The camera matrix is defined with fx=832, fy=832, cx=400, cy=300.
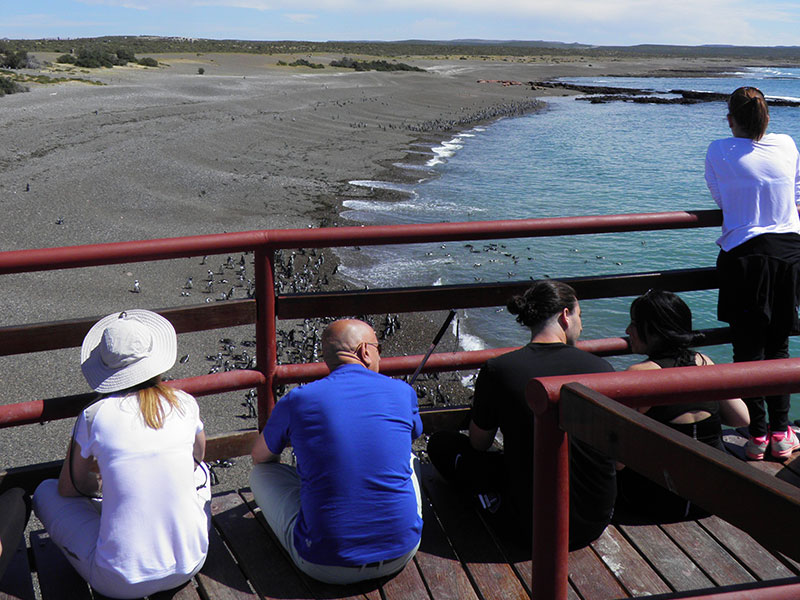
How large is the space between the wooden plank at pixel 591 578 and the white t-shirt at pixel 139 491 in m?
1.36

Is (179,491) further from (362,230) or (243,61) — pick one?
(243,61)

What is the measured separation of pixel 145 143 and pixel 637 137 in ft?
80.4

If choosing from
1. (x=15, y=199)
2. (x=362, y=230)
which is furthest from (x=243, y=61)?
(x=362, y=230)

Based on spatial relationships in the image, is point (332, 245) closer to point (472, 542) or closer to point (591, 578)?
point (472, 542)

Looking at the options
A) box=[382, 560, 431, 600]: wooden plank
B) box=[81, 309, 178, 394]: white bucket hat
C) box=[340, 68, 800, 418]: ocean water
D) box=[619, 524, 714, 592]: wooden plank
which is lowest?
box=[340, 68, 800, 418]: ocean water

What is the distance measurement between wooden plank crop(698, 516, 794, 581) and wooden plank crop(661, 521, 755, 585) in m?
0.03

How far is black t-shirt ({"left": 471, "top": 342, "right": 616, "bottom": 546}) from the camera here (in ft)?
9.73

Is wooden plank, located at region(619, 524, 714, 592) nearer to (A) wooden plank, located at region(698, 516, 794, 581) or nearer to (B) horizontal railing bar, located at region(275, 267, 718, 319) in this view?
(A) wooden plank, located at region(698, 516, 794, 581)

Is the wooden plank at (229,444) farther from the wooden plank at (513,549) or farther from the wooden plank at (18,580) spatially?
the wooden plank at (513,549)

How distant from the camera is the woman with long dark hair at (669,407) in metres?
3.31

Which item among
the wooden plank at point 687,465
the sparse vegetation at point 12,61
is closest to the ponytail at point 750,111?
the wooden plank at point 687,465

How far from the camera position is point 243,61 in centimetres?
6850

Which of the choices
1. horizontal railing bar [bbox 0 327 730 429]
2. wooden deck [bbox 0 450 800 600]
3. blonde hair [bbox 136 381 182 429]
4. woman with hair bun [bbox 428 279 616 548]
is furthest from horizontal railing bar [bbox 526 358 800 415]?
horizontal railing bar [bbox 0 327 730 429]

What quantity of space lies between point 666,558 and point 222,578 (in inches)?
64.8
